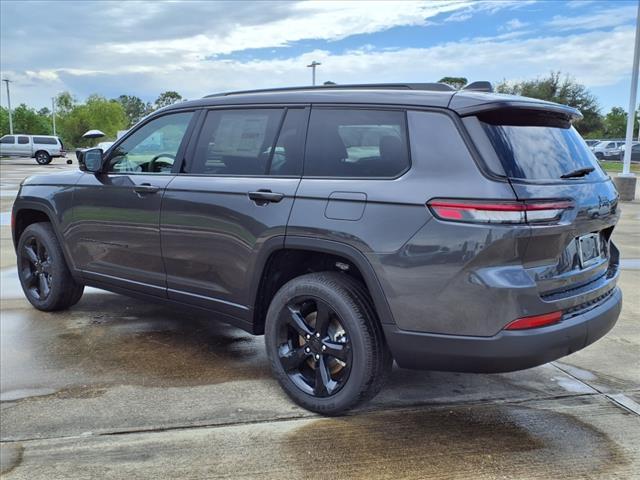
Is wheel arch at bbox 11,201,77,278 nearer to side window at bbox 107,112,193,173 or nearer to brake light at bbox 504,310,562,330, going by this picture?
side window at bbox 107,112,193,173

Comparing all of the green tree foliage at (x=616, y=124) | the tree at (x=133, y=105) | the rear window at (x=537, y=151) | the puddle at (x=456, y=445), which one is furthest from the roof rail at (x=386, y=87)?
the tree at (x=133, y=105)

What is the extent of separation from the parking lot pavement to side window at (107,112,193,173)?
1.34 meters

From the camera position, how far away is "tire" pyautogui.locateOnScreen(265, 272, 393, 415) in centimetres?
312

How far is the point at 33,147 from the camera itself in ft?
118

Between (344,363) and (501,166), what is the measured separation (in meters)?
1.32

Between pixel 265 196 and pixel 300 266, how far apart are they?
48 centimetres

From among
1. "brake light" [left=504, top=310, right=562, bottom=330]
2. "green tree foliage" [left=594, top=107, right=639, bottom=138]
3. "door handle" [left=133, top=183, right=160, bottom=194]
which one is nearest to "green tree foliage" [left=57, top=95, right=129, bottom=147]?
"green tree foliage" [left=594, top=107, right=639, bottom=138]

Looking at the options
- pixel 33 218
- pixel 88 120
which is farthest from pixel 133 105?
pixel 33 218

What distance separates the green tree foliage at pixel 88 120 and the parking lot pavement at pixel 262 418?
66.6m

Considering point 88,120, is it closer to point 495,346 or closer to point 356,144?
point 356,144

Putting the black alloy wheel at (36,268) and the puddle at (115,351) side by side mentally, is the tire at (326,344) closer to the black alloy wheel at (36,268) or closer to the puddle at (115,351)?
the puddle at (115,351)

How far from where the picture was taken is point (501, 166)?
2799 mm

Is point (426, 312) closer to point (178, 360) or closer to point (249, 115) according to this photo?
point (249, 115)

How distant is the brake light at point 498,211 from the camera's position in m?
2.69
